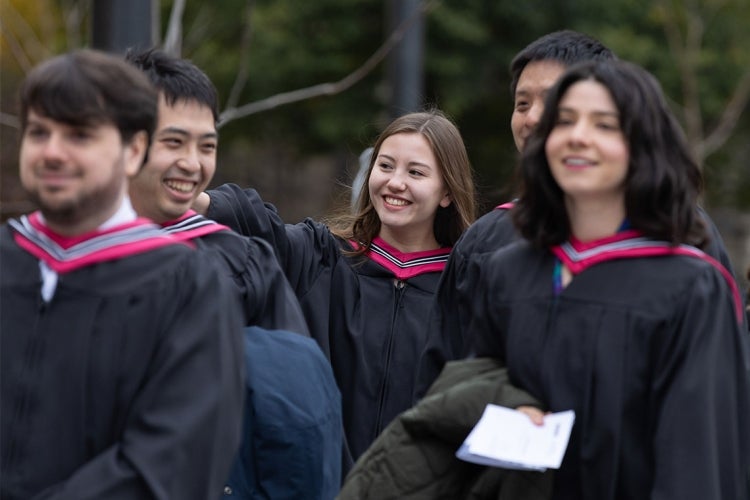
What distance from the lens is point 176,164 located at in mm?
4449

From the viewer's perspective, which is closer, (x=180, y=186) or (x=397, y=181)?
(x=180, y=186)

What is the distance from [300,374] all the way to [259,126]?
15164 millimetres

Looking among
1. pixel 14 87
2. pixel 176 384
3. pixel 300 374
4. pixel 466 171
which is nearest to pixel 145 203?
pixel 300 374

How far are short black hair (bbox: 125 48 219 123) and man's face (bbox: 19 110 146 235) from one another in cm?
110

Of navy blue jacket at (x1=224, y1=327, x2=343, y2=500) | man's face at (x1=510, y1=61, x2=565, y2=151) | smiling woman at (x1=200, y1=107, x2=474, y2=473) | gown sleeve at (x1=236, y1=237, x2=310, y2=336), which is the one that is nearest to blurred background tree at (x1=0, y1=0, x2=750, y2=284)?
smiling woman at (x1=200, y1=107, x2=474, y2=473)

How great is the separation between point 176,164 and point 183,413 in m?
1.31

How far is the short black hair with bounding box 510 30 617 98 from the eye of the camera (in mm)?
5055

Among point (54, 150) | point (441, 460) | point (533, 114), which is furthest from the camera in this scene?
point (533, 114)

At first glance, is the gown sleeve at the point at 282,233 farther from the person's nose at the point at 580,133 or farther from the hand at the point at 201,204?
the person's nose at the point at 580,133

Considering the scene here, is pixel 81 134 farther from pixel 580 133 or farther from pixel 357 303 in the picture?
pixel 357 303

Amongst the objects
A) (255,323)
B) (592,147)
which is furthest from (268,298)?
(592,147)

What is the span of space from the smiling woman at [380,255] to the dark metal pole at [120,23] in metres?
1.03

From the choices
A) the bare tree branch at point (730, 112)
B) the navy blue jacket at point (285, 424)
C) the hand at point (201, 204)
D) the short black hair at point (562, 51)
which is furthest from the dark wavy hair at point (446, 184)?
the bare tree branch at point (730, 112)

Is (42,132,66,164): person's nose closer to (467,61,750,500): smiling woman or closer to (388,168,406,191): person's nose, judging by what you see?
(467,61,750,500): smiling woman
